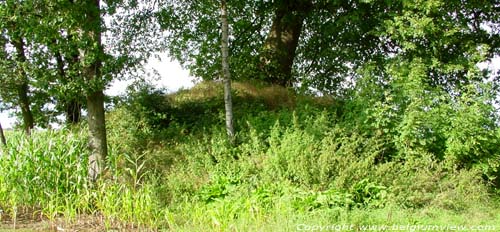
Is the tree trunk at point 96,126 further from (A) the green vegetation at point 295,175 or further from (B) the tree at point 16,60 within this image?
(B) the tree at point 16,60

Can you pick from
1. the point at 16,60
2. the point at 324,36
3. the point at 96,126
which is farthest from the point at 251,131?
the point at 16,60

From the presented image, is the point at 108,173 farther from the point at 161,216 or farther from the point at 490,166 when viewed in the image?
the point at 490,166

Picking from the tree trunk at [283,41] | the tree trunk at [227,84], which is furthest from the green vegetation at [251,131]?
the tree trunk at [283,41]

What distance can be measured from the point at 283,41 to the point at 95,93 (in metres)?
6.11

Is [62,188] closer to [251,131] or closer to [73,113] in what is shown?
[251,131]

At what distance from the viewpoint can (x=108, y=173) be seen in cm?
780

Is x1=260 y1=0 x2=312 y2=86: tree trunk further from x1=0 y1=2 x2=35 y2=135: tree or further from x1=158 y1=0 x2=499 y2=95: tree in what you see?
x1=0 y1=2 x2=35 y2=135: tree

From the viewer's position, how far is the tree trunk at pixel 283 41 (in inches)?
492

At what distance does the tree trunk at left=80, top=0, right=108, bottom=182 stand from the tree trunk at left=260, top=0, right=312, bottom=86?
5055 mm

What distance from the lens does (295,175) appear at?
7.13 meters

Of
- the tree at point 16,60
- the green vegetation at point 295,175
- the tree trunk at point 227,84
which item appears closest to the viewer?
the green vegetation at point 295,175

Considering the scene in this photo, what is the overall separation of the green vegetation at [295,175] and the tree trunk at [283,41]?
10.6 feet

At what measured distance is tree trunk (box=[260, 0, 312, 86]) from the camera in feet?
41.0

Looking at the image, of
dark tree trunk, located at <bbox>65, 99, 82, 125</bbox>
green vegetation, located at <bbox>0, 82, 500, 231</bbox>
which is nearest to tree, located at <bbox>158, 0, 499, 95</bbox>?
green vegetation, located at <bbox>0, 82, 500, 231</bbox>
